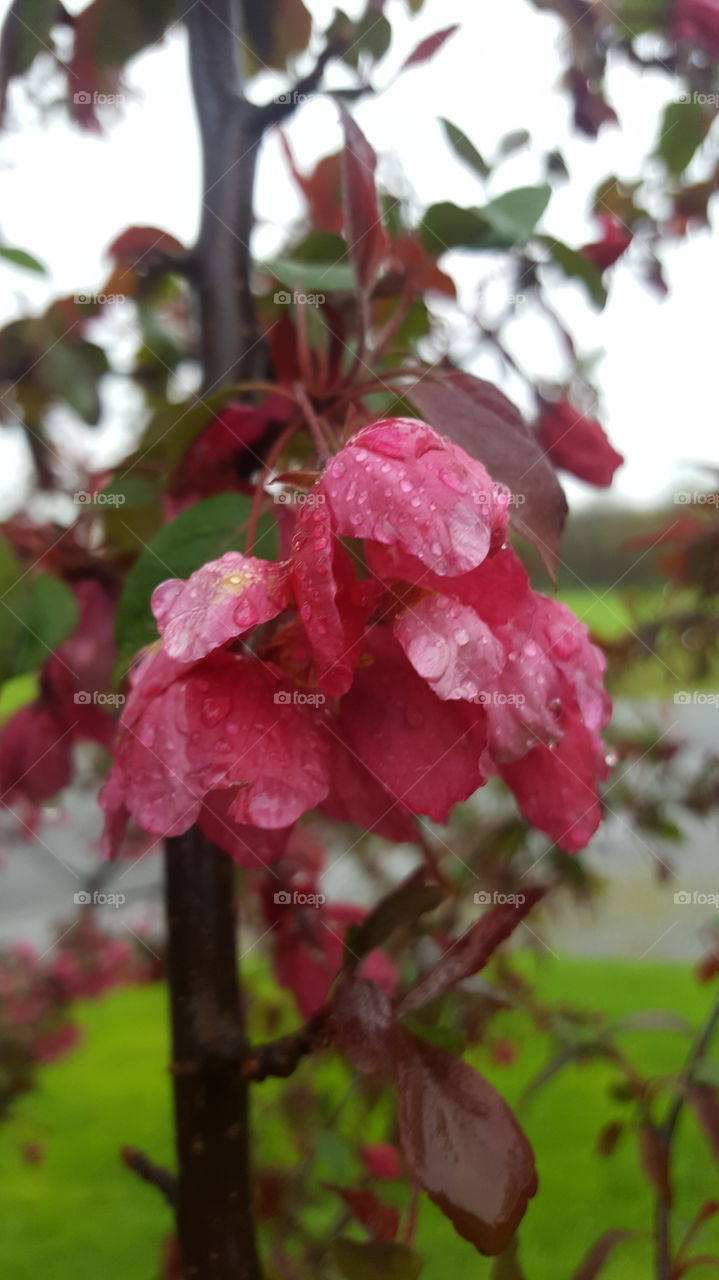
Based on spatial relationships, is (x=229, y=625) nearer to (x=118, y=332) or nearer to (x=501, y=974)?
(x=118, y=332)

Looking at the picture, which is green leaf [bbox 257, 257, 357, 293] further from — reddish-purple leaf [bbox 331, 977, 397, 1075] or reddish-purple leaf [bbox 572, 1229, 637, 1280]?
reddish-purple leaf [bbox 572, 1229, 637, 1280]

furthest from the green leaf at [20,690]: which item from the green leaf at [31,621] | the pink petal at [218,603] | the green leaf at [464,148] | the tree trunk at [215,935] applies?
the green leaf at [464,148]

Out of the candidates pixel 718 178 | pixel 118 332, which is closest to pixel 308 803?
pixel 118 332

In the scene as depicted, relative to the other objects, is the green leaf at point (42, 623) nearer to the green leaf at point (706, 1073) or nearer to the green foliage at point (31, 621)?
the green foliage at point (31, 621)

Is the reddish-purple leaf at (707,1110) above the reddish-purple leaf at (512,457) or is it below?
below

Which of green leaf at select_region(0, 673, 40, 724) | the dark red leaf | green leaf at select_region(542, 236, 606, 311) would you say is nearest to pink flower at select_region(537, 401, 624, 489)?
green leaf at select_region(542, 236, 606, 311)

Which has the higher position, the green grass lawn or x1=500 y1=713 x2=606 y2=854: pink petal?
x1=500 y1=713 x2=606 y2=854: pink petal
